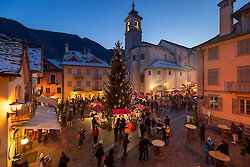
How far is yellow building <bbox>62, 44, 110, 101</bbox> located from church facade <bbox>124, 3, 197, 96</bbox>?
11.3m

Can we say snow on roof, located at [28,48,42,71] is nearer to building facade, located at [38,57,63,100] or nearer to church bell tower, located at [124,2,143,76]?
building facade, located at [38,57,63,100]

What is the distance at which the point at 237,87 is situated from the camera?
1412 cm

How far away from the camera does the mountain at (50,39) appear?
118606 mm

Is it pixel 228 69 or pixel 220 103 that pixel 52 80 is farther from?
pixel 228 69

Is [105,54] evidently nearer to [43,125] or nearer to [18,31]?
[18,31]

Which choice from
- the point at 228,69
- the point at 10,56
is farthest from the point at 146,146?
the point at 228,69

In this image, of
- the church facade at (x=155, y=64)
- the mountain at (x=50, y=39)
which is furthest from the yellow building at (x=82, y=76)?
the mountain at (x=50, y=39)

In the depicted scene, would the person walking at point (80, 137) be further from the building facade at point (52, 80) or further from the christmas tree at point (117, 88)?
the building facade at point (52, 80)

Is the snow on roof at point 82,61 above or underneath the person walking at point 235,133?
above

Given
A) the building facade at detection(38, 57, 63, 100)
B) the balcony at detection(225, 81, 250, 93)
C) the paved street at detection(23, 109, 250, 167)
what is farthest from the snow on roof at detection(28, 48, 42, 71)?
the balcony at detection(225, 81, 250, 93)

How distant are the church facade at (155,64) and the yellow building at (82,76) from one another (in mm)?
11283

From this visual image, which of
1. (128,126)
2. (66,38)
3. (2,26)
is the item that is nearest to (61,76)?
(128,126)

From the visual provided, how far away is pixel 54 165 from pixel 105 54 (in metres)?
147

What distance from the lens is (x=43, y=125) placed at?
8.90 meters
